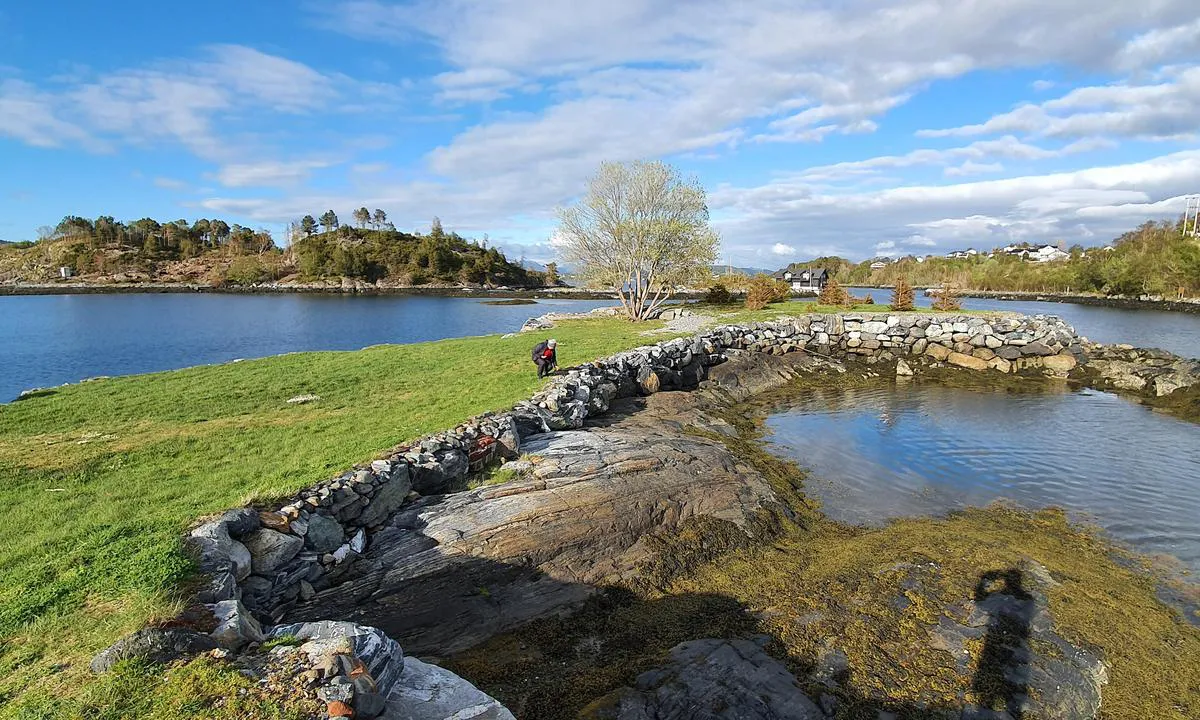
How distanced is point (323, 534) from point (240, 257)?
557ft

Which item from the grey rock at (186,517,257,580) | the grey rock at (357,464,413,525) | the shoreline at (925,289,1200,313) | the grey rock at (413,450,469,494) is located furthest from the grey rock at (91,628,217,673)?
the shoreline at (925,289,1200,313)

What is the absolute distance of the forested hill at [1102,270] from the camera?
7688cm

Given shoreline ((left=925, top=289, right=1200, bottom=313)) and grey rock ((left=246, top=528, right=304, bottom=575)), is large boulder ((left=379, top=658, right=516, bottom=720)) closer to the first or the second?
grey rock ((left=246, top=528, right=304, bottom=575))

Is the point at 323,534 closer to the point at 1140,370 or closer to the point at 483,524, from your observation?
the point at 483,524

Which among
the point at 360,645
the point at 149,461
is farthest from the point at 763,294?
the point at 360,645

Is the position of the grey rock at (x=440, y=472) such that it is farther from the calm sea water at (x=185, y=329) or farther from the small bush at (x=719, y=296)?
the small bush at (x=719, y=296)

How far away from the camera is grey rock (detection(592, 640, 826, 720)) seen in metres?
5.73

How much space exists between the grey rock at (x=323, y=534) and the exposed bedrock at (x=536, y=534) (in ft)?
1.67

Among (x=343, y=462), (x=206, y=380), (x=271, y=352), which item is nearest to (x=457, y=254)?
(x=271, y=352)

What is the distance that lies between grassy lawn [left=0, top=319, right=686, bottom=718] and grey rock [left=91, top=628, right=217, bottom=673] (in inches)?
7.4

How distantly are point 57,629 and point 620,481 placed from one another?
312 inches

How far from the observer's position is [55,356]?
3719cm

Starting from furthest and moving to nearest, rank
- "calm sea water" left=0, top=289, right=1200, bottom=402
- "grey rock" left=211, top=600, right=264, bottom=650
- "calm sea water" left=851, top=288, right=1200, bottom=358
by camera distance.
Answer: "calm sea water" left=851, top=288, right=1200, bottom=358
"calm sea water" left=0, top=289, right=1200, bottom=402
"grey rock" left=211, top=600, right=264, bottom=650

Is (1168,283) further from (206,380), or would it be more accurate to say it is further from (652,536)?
(206,380)
